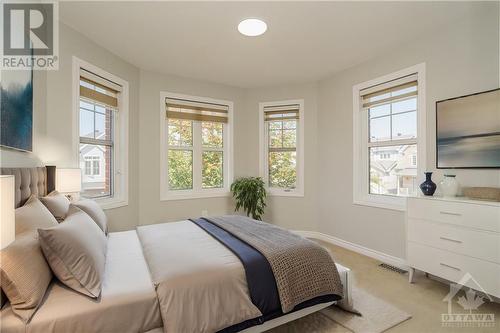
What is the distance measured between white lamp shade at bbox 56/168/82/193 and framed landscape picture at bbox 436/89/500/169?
3.64m

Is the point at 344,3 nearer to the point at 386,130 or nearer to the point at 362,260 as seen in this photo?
the point at 386,130

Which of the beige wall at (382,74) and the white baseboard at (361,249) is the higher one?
the beige wall at (382,74)

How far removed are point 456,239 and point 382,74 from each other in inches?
81.6

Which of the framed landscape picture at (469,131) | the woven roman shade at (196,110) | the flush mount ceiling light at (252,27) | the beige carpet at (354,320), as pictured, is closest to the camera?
the beige carpet at (354,320)

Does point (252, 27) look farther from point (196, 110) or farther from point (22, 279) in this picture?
point (22, 279)

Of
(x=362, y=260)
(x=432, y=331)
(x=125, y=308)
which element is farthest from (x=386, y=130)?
(x=125, y=308)

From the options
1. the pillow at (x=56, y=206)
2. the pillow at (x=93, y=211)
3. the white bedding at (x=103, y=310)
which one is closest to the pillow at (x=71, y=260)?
the white bedding at (x=103, y=310)

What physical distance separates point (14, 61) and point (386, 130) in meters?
3.79

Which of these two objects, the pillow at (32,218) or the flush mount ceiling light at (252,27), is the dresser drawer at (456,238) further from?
the pillow at (32,218)

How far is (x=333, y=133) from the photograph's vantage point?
154 inches

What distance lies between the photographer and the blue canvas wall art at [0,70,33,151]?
1611mm

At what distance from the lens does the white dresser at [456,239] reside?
1967 mm

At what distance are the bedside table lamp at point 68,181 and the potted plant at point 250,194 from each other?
7.38 feet

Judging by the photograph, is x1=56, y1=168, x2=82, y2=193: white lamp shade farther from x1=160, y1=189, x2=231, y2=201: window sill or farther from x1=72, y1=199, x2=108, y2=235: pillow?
x1=160, y1=189, x2=231, y2=201: window sill
